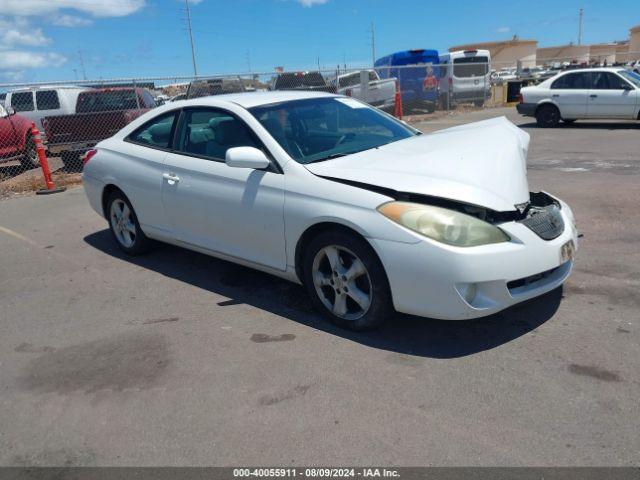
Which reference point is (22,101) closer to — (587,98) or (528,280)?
(587,98)

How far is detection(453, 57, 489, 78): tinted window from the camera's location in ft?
73.5

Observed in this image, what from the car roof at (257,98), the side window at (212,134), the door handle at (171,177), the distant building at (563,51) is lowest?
the door handle at (171,177)

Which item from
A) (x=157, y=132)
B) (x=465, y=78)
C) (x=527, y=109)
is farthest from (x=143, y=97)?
(x=465, y=78)

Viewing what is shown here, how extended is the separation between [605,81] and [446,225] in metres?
13.1

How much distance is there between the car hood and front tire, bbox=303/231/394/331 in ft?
1.42

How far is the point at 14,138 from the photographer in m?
12.0

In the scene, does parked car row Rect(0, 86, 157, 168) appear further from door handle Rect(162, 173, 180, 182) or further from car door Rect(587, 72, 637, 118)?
car door Rect(587, 72, 637, 118)

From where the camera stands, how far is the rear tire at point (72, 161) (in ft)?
40.2

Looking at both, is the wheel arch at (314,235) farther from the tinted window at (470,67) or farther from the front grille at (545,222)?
the tinted window at (470,67)

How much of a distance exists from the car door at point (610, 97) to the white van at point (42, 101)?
45.1 ft

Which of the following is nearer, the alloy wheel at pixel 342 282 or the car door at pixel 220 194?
the alloy wheel at pixel 342 282

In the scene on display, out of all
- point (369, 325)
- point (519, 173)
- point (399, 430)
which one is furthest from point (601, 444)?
point (519, 173)

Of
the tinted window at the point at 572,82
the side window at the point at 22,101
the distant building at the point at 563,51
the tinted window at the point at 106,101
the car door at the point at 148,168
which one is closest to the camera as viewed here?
the car door at the point at 148,168

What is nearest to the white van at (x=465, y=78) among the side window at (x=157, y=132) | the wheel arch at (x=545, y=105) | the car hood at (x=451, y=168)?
the wheel arch at (x=545, y=105)
